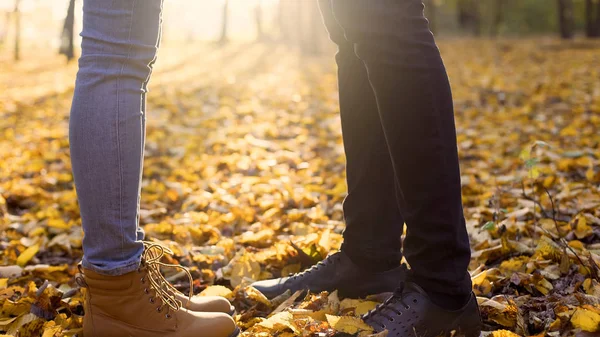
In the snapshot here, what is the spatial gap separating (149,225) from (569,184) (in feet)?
7.21

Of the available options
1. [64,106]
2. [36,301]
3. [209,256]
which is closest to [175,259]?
[209,256]

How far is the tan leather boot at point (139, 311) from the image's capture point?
1.38 metres

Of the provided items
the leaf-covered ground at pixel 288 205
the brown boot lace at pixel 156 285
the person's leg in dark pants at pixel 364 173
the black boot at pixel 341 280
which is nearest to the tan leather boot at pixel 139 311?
the brown boot lace at pixel 156 285

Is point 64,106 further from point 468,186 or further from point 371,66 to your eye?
point 371,66

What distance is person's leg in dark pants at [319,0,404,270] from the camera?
64.5 inches

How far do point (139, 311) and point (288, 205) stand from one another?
1.74m

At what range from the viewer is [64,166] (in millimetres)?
4176

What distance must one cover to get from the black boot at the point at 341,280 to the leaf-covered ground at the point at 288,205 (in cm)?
4

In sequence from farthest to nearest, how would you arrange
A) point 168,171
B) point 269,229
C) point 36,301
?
1. point 168,171
2. point 269,229
3. point 36,301

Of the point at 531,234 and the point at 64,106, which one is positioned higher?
the point at 531,234

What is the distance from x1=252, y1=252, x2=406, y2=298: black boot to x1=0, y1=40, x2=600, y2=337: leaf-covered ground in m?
0.04

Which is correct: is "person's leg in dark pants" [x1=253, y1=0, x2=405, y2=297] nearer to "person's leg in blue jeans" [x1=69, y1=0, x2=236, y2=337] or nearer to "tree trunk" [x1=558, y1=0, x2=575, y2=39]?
"person's leg in blue jeans" [x1=69, y1=0, x2=236, y2=337]

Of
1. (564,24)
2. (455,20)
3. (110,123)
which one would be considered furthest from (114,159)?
(455,20)

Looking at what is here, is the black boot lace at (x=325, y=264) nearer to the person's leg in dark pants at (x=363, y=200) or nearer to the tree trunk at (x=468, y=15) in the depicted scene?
the person's leg in dark pants at (x=363, y=200)
